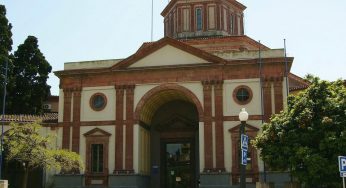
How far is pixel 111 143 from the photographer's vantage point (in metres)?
38.4

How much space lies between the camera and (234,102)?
1453 inches

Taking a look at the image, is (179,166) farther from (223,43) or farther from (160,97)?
(223,43)

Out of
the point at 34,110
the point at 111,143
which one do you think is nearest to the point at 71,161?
the point at 111,143

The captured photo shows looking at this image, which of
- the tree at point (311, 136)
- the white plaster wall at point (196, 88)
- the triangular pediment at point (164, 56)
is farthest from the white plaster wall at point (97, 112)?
the tree at point (311, 136)

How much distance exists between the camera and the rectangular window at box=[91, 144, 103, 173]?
3853cm

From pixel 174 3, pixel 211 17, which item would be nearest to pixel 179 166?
pixel 211 17

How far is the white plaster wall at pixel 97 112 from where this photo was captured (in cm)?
3897

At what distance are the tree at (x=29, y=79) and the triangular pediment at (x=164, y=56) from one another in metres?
15.5

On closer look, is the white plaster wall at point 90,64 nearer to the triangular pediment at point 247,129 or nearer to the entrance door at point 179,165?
the entrance door at point 179,165

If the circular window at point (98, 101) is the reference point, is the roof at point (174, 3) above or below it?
above

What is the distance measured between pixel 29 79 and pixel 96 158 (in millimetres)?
16928

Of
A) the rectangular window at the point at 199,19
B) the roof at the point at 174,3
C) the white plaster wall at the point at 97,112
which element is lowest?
the white plaster wall at the point at 97,112

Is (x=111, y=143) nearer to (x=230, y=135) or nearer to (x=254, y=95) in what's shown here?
(x=230, y=135)

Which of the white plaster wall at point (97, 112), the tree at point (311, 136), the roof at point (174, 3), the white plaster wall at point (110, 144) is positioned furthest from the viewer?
the roof at point (174, 3)
